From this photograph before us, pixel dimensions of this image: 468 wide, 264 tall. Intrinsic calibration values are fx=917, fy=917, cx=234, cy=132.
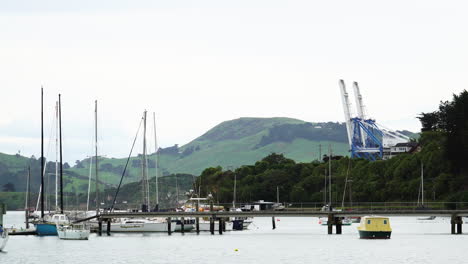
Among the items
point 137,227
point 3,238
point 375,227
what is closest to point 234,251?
point 375,227

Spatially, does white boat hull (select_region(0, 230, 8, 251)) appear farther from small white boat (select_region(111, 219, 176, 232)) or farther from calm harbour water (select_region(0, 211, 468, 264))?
small white boat (select_region(111, 219, 176, 232))

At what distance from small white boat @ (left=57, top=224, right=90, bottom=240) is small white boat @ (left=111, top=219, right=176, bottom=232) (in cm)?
1765

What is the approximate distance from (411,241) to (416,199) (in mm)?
77103

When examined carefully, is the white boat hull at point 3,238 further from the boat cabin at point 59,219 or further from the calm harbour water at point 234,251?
the boat cabin at point 59,219

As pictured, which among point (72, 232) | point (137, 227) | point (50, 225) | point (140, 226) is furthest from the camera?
point (140, 226)

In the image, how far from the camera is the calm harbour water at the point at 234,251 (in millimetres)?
86875

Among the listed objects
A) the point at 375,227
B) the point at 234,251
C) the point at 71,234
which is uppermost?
the point at 375,227

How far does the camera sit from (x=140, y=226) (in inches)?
5364

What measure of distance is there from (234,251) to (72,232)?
90.7 feet

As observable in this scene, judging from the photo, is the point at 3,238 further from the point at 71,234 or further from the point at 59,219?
the point at 59,219

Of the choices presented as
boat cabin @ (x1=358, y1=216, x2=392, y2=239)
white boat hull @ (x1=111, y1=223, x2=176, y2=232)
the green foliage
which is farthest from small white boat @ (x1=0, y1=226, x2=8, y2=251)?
the green foliage

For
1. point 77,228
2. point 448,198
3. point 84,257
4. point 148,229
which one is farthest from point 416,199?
point 84,257

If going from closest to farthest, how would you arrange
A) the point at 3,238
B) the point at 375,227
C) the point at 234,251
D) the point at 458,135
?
the point at 3,238 → the point at 234,251 → the point at 375,227 → the point at 458,135

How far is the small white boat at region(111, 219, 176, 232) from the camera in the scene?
135812 millimetres
